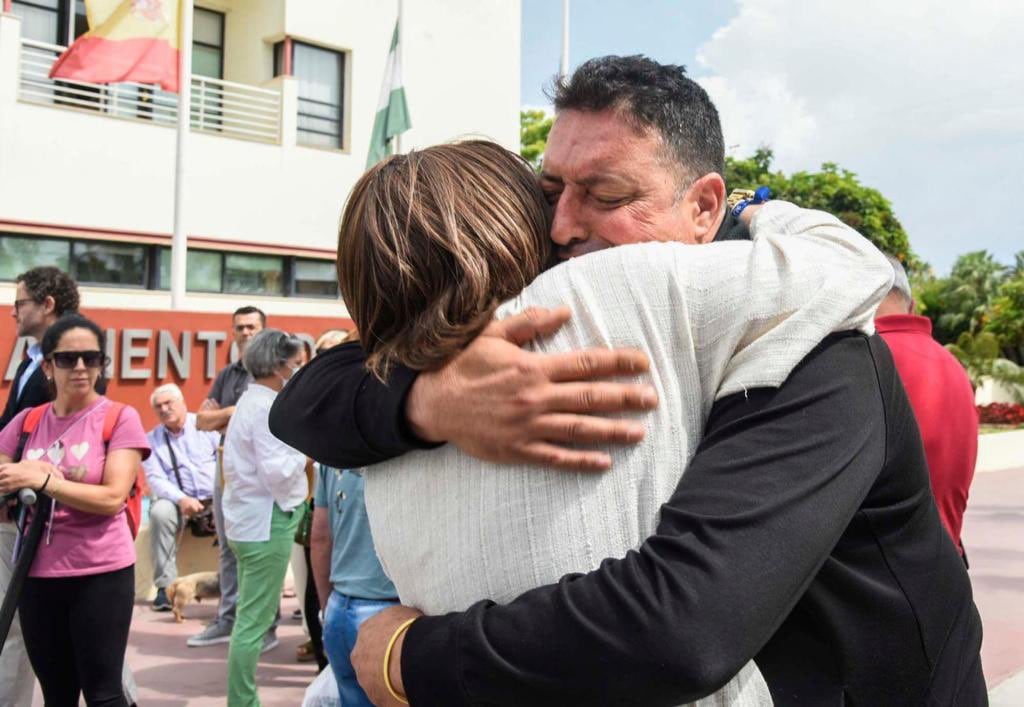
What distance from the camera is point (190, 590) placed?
727 cm

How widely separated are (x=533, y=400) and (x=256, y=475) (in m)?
4.41

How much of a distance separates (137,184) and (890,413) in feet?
50.5

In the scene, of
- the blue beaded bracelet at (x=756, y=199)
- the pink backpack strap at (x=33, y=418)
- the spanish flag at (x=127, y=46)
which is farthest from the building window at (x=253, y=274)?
the blue beaded bracelet at (x=756, y=199)

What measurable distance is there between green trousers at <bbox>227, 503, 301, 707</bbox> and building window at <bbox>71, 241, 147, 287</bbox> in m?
10.8

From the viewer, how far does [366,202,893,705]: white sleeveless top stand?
3.97ft

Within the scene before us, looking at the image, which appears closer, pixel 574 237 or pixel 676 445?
pixel 676 445

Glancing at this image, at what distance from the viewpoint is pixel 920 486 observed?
1.34 m

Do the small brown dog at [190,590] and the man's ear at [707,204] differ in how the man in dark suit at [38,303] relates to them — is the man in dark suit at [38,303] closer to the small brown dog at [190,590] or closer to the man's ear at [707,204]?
the small brown dog at [190,590]

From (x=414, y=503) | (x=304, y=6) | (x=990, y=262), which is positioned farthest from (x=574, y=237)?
(x=990, y=262)

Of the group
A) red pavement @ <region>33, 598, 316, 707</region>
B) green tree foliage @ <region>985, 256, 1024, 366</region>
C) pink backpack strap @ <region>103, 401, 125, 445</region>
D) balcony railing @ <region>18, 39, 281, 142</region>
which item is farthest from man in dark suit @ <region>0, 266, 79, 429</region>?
green tree foliage @ <region>985, 256, 1024, 366</region>

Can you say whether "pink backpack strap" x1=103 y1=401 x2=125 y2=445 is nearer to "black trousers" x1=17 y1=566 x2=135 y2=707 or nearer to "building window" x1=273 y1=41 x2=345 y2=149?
"black trousers" x1=17 y1=566 x2=135 y2=707

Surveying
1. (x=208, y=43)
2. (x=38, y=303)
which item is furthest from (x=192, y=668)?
(x=208, y=43)

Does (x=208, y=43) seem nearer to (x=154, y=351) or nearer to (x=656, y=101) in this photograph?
(x=154, y=351)

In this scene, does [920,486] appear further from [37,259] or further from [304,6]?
[304,6]
